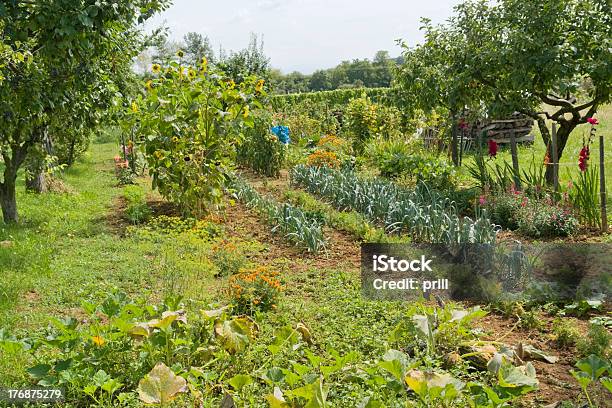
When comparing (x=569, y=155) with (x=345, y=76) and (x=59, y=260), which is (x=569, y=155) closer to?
(x=59, y=260)

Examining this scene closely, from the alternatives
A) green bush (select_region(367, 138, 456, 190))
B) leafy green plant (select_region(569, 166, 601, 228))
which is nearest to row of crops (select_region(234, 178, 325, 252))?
green bush (select_region(367, 138, 456, 190))

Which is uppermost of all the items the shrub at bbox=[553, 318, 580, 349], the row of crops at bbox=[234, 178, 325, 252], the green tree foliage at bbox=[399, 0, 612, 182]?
the green tree foliage at bbox=[399, 0, 612, 182]

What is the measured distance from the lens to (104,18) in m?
5.52

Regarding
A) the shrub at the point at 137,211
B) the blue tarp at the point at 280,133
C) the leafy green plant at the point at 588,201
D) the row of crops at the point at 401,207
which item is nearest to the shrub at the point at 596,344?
the row of crops at the point at 401,207

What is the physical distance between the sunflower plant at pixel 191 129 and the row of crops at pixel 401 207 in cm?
158

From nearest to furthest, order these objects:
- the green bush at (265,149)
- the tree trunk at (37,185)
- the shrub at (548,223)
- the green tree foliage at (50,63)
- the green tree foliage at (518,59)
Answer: the green tree foliage at (50,63) < the shrub at (548,223) < the green tree foliage at (518,59) < the tree trunk at (37,185) < the green bush at (265,149)

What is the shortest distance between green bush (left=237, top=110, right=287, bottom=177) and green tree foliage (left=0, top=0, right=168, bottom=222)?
→ 3.37 m

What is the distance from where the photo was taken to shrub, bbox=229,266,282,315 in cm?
442

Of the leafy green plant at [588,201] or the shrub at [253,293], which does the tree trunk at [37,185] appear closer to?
the shrub at [253,293]

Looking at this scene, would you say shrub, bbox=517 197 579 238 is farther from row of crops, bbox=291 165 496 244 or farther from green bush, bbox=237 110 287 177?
green bush, bbox=237 110 287 177

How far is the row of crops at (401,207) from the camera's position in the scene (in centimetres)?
537

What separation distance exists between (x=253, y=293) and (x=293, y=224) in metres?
2.19

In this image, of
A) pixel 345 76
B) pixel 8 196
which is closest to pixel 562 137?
pixel 8 196

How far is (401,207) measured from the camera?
21.4 ft
